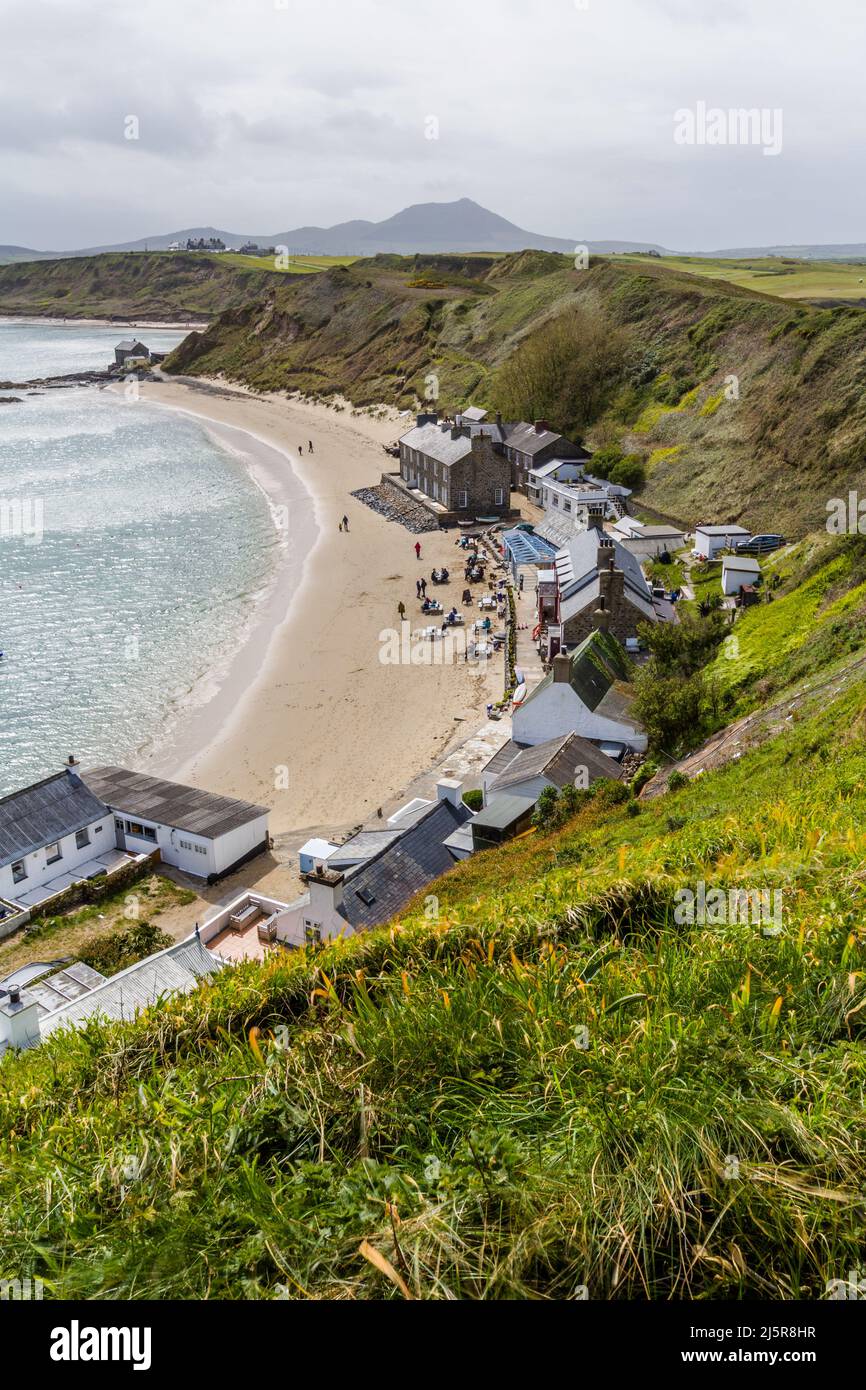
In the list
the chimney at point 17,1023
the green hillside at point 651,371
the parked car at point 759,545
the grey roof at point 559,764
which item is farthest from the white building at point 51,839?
the green hillside at point 651,371

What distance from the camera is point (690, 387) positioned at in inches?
2682

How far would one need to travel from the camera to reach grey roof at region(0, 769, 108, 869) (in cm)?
2456

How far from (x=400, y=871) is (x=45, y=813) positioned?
36.7ft

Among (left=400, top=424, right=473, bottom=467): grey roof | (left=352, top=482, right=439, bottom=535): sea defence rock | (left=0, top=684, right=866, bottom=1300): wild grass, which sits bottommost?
(left=0, top=684, right=866, bottom=1300): wild grass

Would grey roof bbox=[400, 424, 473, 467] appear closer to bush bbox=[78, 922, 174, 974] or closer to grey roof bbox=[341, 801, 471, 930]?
grey roof bbox=[341, 801, 471, 930]

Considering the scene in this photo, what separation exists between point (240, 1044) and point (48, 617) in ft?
145

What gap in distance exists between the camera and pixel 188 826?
2586cm

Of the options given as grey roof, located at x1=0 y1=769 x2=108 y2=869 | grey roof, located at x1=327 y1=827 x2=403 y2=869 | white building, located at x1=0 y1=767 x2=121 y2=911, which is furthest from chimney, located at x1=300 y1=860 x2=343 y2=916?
grey roof, located at x1=0 y1=769 x2=108 y2=869

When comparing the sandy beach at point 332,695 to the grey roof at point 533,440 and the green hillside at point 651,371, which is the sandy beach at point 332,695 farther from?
the green hillside at point 651,371

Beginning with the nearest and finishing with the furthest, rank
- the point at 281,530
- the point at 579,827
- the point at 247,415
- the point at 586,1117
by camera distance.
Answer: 1. the point at 586,1117
2. the point at 579,827
3. the point at 281,530
4. the point at 247,415

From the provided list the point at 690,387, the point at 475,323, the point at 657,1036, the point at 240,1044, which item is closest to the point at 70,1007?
the point at 240,1044

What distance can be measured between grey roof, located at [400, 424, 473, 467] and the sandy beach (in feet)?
20.1

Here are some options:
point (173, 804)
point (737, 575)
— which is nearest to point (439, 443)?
point (737, 575)
